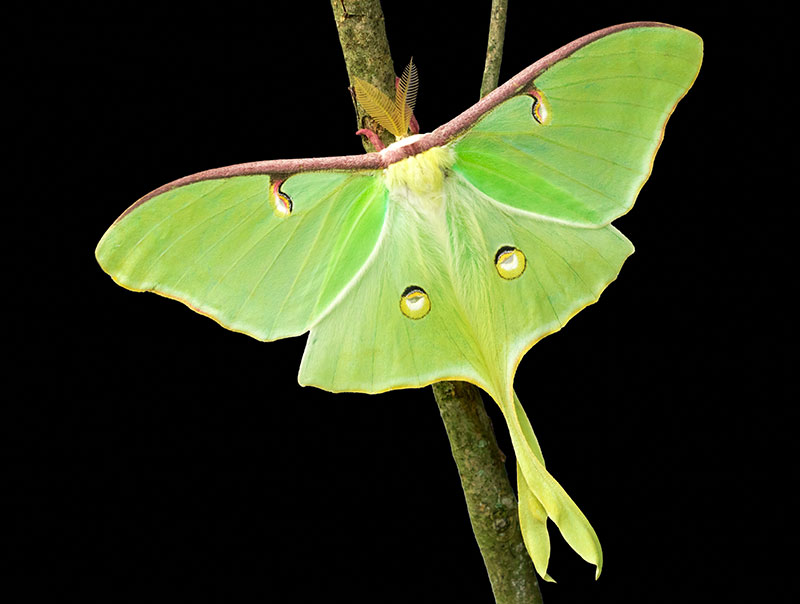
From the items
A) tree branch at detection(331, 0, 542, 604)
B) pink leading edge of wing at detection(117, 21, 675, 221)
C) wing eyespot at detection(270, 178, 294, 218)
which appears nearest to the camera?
pink leading edge of wing at detection(117, 21, 675, 221)

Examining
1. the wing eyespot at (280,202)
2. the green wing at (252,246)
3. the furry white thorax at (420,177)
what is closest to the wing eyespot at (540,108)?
the furry white thorax at (420,177)

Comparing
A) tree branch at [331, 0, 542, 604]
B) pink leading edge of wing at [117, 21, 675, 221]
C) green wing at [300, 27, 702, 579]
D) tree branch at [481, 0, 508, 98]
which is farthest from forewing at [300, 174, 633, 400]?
tree branch at [481, 0, 508, 98]

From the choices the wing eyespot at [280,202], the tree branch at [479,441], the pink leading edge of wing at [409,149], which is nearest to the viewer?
the pink leading edge of wing at [409,149]

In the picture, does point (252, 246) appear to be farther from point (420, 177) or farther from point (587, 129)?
point (587, 129)

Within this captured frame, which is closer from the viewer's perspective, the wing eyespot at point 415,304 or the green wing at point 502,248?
the green wing at point 502,248

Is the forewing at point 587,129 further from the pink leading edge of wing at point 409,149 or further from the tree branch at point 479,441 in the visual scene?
the tree branch at point 479,441

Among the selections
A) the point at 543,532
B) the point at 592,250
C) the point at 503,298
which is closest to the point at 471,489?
the point at 543,532

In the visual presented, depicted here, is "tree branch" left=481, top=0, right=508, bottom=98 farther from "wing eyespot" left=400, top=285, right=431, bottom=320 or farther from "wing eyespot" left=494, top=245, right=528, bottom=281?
"wing eyespot" left=400, top=285, right=431, bottom=320

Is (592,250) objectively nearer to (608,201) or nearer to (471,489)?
(608,201)
